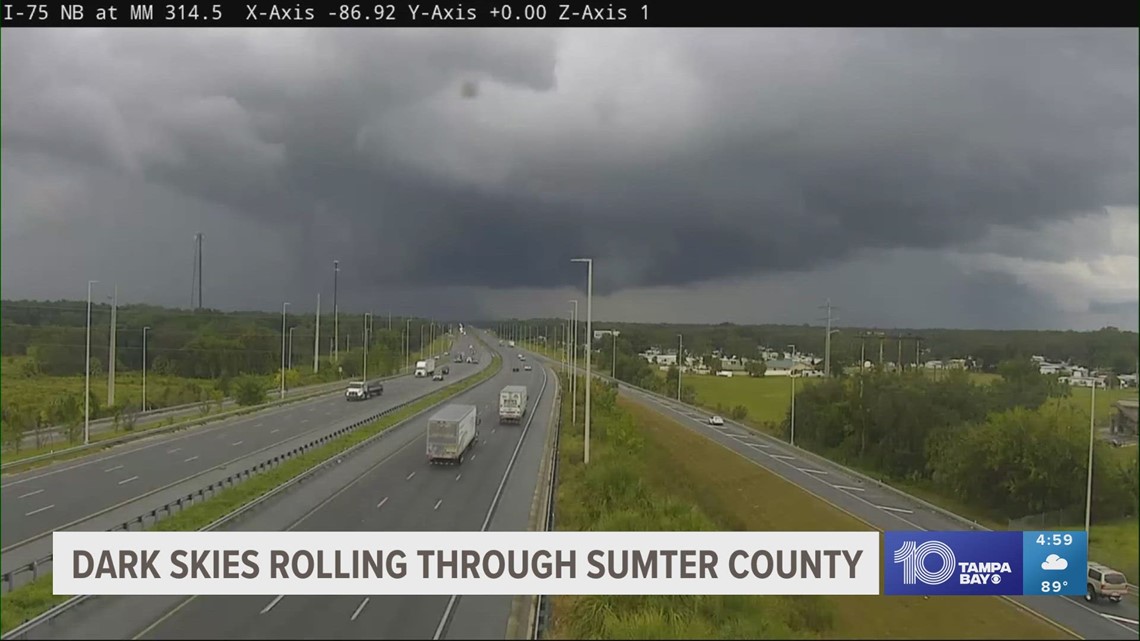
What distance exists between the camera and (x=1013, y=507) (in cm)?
945

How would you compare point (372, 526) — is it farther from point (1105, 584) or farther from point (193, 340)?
point (193, 340)

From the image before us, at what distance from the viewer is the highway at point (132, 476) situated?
372 inches

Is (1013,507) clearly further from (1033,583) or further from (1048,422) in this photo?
(1033,583)

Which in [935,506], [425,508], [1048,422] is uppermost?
[1048,422]

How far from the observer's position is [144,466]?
14.9 meters

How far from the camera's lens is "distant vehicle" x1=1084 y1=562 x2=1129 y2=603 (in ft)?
19.7

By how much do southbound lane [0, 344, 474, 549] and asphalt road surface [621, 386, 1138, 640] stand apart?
10.9m

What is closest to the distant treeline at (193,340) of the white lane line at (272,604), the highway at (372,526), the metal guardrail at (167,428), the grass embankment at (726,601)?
the metal guardrail at (167,428)

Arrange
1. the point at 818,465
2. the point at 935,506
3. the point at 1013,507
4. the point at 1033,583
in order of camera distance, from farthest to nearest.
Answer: the point at 818,465 → the point at 935,506 → the point at 1013,507 → the point at 1033,583

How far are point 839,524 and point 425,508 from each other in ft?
25.4

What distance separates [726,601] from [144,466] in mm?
13402

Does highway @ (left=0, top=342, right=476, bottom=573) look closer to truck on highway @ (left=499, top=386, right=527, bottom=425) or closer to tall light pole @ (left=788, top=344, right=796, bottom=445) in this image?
truck on highway @ (left=499, top=386, right=527, bottom=425)

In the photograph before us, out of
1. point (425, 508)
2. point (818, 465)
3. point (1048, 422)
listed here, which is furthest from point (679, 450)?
point (1048, 422)

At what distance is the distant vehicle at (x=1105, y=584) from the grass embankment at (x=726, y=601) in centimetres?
53
